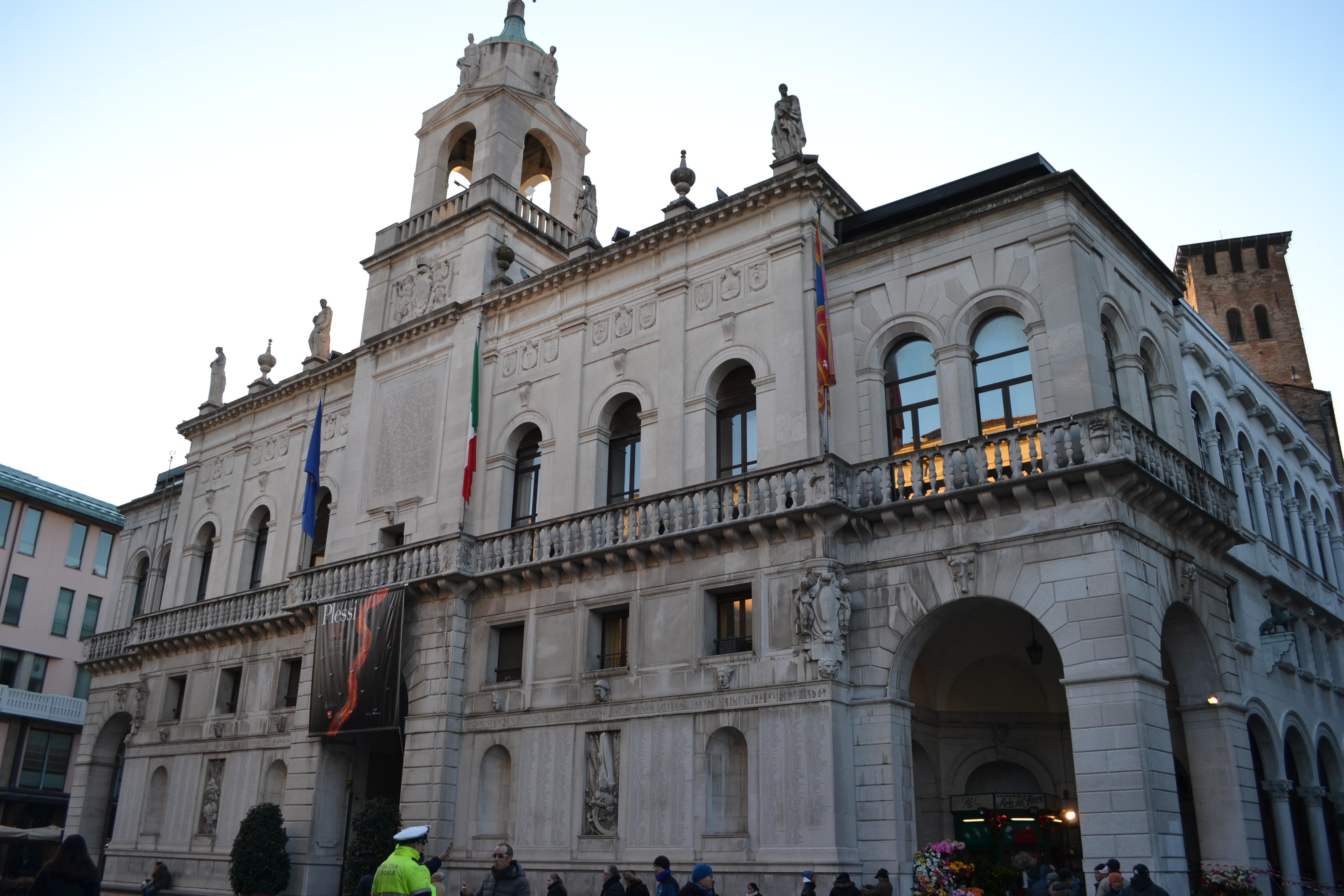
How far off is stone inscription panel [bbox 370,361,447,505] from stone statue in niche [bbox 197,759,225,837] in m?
8.85

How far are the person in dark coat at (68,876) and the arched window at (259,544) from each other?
25984 mm

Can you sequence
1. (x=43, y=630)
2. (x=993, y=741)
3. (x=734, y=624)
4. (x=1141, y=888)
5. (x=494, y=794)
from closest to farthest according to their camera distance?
(x=1141, y=888)
(x=734, y=624)
(x=993, y=741)
(x=494, y=794)
(x=43, y=630)

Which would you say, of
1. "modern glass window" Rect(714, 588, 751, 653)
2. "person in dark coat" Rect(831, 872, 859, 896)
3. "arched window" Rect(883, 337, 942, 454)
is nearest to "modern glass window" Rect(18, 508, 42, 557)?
"modern glass window" Rect(714, 588, 751, 653)

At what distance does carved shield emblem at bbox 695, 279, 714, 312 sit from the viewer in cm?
2306

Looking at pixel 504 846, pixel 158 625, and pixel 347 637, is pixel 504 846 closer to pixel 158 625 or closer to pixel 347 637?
pixel 347 637

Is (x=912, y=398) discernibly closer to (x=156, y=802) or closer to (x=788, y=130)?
(x=788, y=130)

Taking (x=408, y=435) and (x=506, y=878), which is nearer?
(x=506, y=878)

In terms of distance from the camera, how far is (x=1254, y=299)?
158 feet

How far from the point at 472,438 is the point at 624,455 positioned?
391 centimetres

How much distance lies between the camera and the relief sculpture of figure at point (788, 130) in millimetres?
22625

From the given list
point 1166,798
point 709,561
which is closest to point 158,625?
point 709,561

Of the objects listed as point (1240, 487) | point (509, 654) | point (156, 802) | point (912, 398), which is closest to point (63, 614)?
point (156, 802)

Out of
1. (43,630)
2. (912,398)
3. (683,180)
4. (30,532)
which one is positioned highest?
(683,180)

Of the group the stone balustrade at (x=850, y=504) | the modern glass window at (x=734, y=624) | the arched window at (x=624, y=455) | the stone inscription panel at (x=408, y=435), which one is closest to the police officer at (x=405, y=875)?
the stone balustrade at (x=850, y=504)
